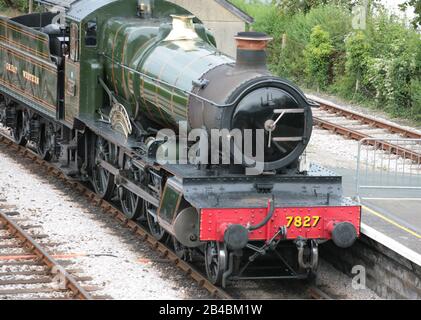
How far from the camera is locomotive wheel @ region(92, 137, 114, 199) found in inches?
572

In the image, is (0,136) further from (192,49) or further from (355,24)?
(355,24)

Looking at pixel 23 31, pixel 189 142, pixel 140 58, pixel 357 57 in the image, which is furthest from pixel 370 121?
pixel 189 142

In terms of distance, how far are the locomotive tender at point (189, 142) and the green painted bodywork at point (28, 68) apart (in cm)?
8

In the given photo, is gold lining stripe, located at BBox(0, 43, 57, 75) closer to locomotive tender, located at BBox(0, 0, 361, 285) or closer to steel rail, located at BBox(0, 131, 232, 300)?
locomotive tender, located at BBox(0, 0, 361, 285)

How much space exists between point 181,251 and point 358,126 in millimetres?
9231

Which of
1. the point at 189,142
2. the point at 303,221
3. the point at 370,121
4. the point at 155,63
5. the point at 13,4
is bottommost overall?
the point at 370,121

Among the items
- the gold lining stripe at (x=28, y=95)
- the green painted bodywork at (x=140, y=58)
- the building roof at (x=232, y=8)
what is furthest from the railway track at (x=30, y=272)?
the building roof at (x=232, y=8)

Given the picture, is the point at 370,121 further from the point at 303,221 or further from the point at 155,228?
the point at 303,221

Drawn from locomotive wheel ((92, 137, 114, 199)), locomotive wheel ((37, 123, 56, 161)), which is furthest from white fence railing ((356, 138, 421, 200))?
locomotive wheel ((37, 123, 56, 161))

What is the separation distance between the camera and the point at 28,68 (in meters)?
17.3

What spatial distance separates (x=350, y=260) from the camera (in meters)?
12.1

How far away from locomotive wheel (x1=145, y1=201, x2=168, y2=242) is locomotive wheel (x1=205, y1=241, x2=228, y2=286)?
4.93ft

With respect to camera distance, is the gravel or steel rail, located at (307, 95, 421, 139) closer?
the gravel

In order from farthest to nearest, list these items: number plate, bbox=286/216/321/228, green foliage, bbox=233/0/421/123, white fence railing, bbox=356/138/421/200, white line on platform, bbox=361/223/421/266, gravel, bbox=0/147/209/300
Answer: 1. green foliage, bbox=233/0/421/123
2. white fence railing, bbox=356/138/421/200
3. gravel, bbox=0/147/209/300
4. number plate, bbox=286/216/321/228
5. white line on platform, bbox=361/223/421/266
